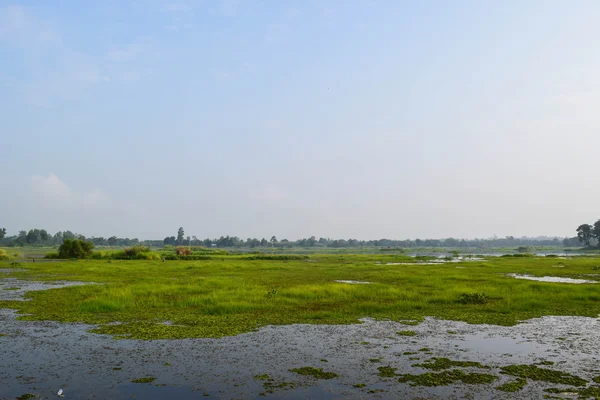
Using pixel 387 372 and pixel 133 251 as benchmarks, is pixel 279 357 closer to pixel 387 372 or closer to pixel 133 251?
pixel 387 372

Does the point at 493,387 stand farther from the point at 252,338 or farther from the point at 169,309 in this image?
the point at 169,309

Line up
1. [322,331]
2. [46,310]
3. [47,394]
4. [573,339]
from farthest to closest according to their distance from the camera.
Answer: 1. [46,310]
2. [322,331]
3. [573,339]
4. [47,394]

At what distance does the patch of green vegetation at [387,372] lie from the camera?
961cm

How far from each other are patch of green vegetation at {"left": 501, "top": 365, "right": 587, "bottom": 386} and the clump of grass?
945 cm

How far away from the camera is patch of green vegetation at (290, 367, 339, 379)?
9.62 metres

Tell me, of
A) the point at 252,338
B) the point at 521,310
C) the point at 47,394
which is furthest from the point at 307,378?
the point at 521,310

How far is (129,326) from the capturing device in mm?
14281

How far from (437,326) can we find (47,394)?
11.5m

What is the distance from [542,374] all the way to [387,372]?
135 inches

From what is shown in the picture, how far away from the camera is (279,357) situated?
1104 centimetres

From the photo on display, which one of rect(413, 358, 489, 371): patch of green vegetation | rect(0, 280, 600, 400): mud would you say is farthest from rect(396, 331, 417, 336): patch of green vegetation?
rect(413, 358, 489, 371): patch of green vegetation

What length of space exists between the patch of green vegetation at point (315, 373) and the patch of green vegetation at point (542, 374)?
3.99m

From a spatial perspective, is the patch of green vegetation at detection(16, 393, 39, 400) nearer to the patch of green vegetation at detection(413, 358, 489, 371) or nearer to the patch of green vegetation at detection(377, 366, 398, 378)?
the patch of green vegetation at detection(377, 366, 398, 378)

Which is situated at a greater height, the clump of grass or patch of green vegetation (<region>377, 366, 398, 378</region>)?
the clump of grass
